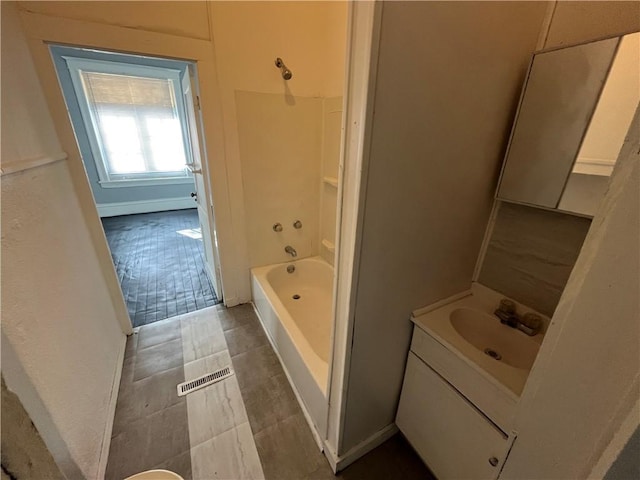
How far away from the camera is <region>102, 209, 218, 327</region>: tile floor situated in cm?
245

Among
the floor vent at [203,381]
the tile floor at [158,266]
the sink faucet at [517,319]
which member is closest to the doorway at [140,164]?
the tile floor at [158,266]

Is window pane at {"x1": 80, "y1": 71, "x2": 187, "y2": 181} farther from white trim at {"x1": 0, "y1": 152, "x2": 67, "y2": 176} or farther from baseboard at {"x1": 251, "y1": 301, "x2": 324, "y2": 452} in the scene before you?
baseboard at {"x1": 251, "y1": 301, "x2": 324, "y2": 452}

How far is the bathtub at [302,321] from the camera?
141 centimetres

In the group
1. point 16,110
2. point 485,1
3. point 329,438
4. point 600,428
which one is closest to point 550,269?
point 600,428

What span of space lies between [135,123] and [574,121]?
5873 mm

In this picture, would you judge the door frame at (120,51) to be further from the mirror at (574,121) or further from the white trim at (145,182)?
the white trim at (145,182)

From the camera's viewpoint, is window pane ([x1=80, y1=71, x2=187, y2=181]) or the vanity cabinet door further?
window pane ([x1=80, y1=71, x2=187, y2=181])

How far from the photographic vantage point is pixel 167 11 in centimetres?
154

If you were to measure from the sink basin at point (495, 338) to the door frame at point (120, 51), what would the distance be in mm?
1765

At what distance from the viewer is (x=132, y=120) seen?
15.2ft

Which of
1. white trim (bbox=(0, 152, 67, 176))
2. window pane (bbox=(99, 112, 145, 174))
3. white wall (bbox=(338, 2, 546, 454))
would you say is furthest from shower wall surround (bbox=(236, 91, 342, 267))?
window pane (bbox=(99, 112, 145, 174))

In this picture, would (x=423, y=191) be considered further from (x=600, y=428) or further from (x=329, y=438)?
(x=329, y=438)

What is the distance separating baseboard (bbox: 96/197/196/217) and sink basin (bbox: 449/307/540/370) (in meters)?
5.47

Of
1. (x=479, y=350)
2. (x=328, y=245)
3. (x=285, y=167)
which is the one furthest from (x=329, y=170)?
(x=479, y=350)
